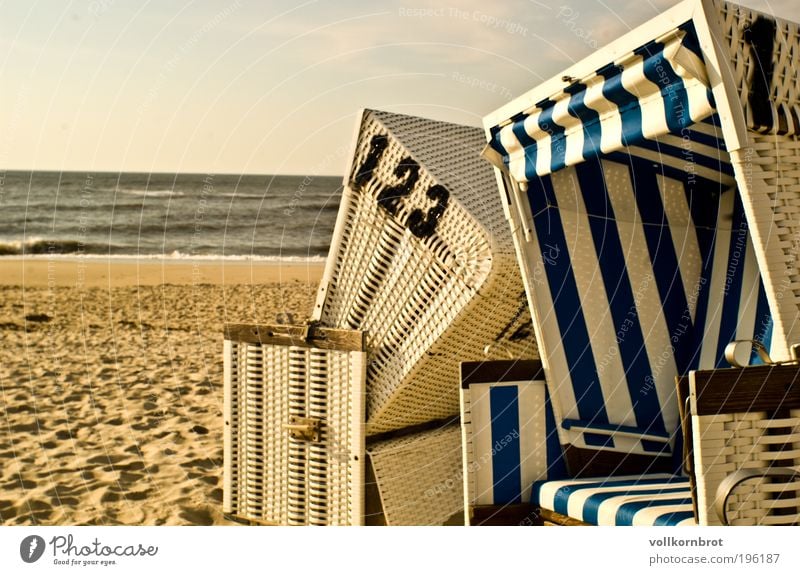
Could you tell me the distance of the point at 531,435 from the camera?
2.10 meters

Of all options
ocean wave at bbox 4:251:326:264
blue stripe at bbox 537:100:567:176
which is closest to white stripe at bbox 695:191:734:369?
blue stripe at bbox 537:100:567:176

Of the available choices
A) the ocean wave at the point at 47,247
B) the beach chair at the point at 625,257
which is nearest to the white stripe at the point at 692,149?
the beach chair at the point at 625,257

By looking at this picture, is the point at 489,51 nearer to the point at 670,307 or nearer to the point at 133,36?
the point at 670,307

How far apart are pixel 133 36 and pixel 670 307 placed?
5.85 feet

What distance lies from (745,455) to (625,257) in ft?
2.95

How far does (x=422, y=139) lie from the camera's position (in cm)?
244

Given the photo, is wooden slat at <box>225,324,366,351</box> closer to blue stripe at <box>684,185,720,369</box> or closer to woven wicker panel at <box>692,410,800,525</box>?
blue stripe at <box>684,185,720,369</box>

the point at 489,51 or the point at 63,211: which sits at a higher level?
the point at 63,211

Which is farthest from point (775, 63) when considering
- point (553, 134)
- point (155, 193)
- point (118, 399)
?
point (155, 193)

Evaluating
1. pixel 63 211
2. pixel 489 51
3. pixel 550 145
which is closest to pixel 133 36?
pixel 489 51

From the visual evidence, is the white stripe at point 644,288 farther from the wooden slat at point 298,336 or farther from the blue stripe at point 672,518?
the wooden slat at point 298,336

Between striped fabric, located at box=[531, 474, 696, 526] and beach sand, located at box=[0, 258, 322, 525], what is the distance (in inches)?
37.2

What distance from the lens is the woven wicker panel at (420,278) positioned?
2154 millimetres

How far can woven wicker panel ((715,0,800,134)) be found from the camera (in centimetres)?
140
